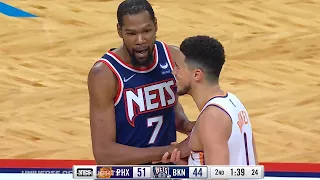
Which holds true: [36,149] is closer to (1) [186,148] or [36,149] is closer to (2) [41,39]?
(2) [41,39]

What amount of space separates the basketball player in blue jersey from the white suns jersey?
30 centimetres

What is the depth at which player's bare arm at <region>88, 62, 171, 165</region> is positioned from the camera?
2973 millimetres

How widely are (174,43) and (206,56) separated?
2.18 meters

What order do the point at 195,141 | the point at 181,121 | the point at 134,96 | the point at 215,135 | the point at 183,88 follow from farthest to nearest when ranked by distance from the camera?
the point at 181,121 < the point at 134,96 < the point at 183,88 < the point at 195,141 < the point at 215,135

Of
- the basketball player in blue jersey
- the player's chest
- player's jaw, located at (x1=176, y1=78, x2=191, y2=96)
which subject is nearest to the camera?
the player's chest

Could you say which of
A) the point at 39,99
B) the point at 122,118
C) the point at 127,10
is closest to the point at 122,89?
the point at 122,118

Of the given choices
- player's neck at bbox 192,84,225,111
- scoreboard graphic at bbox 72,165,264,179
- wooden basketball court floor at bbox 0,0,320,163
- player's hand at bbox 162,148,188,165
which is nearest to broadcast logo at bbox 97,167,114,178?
scoreboard graphic at bbox 72,165,264,179

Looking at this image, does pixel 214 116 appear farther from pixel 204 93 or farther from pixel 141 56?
pixel 141 56

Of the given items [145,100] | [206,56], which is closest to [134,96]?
[145,100]

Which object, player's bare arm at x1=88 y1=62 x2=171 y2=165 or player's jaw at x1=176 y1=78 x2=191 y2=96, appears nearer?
player's jaw at x1=176 y1=78 x2=191 y2=96

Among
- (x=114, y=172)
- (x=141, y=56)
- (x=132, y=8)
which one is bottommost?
(x=114, y=172)

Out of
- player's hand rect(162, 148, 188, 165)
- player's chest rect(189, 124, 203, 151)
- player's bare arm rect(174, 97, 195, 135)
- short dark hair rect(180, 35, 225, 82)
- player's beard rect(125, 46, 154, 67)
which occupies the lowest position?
player's hand rect(162, 148, 188, 165)

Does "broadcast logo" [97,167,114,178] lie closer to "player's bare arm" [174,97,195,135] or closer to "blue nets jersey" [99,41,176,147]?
"blue nets jersey" [99,41,176,147]

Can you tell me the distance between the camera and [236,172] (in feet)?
8.61
